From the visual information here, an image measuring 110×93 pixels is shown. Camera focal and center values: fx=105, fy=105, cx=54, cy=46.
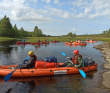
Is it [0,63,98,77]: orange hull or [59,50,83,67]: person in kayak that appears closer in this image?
[0,63,98,77]: orange hull

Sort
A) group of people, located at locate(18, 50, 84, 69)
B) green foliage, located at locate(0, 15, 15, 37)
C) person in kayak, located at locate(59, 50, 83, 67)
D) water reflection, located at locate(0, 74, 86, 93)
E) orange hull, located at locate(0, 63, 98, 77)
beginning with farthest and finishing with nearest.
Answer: green foliage, located at locate(0, 15, 15, 37)
person in kayak, located at locate(59, 50, 83, 67)
group of people, located at locate(18, 50, 84, 69)
orange hull, located at locate(0, 63, 98, 77)
water reflection, located at locate(0, 74, 86, 93)

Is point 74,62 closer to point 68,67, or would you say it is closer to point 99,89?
point 68,67

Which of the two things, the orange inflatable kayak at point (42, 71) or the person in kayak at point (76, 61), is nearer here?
the orange inflatable kayak at point (42, 71)

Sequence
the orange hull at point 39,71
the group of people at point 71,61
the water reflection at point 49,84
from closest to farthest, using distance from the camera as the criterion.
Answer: the water reflection at point 49,84 → the orange hull at point 39,71 → the group of people at point 71,61

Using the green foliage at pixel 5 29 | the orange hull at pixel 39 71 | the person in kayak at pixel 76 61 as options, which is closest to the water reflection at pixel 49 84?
the orange hull at pixel 39 71

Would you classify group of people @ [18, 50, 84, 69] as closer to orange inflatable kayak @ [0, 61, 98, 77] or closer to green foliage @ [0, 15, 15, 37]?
orange inflatable kayak @ [0, 61, 98, 77]

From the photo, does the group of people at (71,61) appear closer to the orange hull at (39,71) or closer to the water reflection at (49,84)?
the orange hull at (39,71)

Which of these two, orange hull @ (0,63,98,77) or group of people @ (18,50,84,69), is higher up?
group of people @ (18,50,84,69)

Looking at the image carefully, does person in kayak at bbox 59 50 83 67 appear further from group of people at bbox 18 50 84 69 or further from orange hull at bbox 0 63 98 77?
orange hull at bbox 0 63 98 77

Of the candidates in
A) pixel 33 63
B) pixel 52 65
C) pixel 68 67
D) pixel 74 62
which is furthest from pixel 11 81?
pixel 74 62

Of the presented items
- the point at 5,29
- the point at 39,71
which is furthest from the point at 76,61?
the point at 5,29

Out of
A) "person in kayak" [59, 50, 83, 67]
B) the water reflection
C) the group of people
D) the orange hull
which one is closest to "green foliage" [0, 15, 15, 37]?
the orange hull

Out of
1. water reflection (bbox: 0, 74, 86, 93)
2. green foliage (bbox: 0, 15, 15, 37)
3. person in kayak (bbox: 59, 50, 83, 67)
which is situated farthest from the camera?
green foliage (bbox: 0, 15, 15, 37)

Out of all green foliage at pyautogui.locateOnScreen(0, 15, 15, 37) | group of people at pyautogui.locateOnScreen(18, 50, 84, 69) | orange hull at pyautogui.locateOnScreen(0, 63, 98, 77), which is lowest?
orange hull at pyautogui.locateOnScreen(0, 63, 98, 77)
